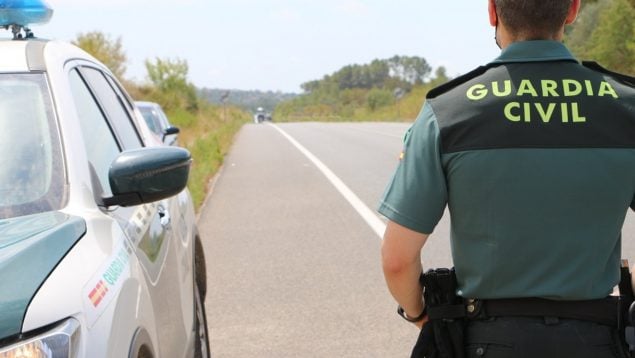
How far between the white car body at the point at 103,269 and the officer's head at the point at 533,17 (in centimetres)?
131

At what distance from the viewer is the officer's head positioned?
219cm

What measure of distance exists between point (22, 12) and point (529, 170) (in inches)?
97.2

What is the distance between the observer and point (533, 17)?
221cm

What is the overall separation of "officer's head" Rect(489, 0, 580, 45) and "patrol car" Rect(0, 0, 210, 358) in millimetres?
1305

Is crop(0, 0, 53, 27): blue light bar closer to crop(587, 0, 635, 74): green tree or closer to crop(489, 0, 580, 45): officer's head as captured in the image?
crop(489, 0, 580, 45): officer's head

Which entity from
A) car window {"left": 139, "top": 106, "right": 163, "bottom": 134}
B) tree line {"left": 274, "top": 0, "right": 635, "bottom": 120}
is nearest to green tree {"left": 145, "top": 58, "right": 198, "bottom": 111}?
tree line {"left": 274, "top": 0, "right": 635, "bottom": 120}

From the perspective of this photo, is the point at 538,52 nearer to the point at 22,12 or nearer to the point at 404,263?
the point at 404,263

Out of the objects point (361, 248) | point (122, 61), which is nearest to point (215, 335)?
point (361, 248)

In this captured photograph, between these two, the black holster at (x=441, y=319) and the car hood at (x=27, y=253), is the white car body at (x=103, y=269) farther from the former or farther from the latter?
the black holster at (x=441, y=319)

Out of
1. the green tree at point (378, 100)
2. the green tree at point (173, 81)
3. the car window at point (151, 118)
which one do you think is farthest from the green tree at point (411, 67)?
the car window at point (151, 118)

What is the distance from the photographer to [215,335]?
582cm

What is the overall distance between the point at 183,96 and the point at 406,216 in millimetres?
70700

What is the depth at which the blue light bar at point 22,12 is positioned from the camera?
3.62 metres

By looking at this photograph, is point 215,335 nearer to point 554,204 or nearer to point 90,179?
point 90,179
